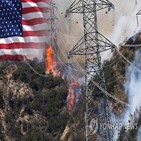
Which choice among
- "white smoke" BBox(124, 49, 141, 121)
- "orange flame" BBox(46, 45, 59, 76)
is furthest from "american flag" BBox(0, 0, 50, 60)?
"orange flame" BBox(46, 45, 59, 76)

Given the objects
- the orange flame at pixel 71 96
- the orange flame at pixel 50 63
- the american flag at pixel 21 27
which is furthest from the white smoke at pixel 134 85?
the american flag at pixel 21 27

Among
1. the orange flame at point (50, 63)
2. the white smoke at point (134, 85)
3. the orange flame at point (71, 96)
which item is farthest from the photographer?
the orange flame at point (50, 63)

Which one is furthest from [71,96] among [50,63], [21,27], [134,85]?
[21,27]

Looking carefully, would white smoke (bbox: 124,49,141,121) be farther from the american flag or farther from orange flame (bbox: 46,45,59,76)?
the american flag

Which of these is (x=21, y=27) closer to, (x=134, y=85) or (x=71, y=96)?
(x=134, y=85)

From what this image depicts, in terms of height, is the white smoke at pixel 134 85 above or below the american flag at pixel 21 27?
below

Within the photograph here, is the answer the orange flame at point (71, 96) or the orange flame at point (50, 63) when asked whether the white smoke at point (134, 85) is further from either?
the orange flame at point (50, 63)
